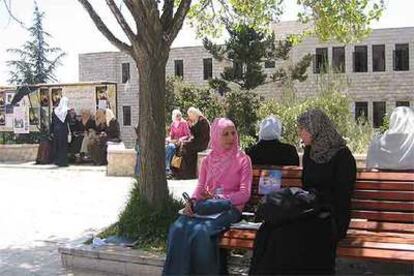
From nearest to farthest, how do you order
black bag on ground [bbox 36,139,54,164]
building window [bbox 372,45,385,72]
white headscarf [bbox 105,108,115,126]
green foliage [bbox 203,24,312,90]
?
white headscarf [bbox 105,108,115,126], black bag on ground [bbox 36,139,54,164], green foliage [bbox 203,24,312,90], building window [bbox 372,45,385,72]

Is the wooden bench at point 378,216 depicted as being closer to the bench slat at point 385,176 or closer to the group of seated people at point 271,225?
the bench slat at point 385,176

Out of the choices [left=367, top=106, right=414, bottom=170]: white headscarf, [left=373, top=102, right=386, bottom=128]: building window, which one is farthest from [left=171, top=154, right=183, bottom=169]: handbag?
[left=373, top=102, right=386, bottom=128]: building window

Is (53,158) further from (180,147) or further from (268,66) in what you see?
(268,66)

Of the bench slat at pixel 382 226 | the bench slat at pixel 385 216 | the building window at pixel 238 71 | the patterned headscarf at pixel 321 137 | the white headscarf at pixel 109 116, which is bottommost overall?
the bench slat at pixel 382 226

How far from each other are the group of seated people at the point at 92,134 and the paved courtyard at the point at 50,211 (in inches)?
44.6

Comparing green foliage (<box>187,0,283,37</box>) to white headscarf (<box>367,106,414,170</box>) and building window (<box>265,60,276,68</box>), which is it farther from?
building window (<box>265,60,276,68</box>)

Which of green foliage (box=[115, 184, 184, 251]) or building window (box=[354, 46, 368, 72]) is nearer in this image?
green foliage (box=[115, 184, 184, 251])

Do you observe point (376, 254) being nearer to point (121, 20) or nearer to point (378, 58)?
point (121, 20)

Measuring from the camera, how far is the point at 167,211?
6617 mm

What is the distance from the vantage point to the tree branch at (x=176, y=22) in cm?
672

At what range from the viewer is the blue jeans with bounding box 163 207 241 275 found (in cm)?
495

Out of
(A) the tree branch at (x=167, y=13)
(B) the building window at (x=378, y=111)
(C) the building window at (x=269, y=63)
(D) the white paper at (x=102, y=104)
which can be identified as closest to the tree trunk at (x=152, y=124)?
(A) the tree branch at (x=167, y=13)

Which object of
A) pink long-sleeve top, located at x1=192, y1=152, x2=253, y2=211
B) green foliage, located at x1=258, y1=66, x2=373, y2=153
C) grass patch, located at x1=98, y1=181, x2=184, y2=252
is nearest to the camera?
pink long-sleeve top, located at x1=192, y1=152, x2=253, y2=211

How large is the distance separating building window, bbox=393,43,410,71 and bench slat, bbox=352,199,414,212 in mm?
36438
